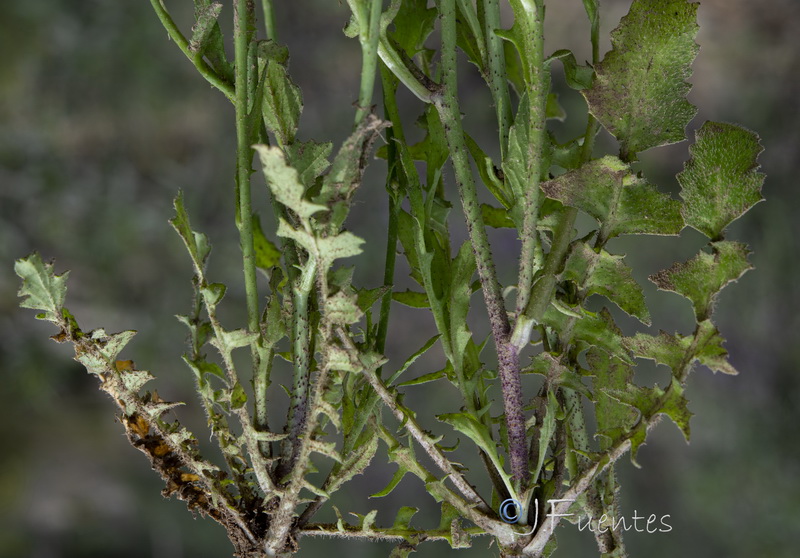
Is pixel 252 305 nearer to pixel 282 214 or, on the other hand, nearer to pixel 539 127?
pixel 282 214

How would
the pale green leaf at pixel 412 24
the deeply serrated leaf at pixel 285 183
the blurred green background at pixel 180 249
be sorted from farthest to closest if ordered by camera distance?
the blurred green background at pixel 180 249, the pale green leaf at pixel 412 24, the deeply serrated leaf at pixel 285 183

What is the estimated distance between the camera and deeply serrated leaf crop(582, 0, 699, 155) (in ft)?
1.09

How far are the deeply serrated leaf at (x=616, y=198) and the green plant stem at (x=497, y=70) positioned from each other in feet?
0.15

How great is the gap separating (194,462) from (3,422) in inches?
36.6

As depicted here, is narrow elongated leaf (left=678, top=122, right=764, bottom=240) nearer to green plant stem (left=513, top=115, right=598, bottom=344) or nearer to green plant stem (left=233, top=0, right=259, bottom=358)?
green plant stem (left=513, top=115, right=598, bottom=344)

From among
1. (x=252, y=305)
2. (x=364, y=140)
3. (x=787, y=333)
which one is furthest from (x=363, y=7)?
(x=787, y=333)

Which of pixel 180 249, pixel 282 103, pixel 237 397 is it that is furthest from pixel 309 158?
pixel 180 249

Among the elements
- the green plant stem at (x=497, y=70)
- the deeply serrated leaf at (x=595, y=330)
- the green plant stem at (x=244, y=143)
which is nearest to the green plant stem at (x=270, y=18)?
the green plant stem at (x=244, y=143)

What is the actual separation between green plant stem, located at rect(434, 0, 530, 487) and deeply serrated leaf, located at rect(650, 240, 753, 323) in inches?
3.4

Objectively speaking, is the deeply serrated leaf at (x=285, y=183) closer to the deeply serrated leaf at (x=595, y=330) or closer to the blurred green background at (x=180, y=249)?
the deeply serrated leaf at (x=595, y=330)

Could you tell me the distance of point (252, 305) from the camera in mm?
384

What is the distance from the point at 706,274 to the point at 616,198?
6 cm

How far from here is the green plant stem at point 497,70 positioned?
0.37m

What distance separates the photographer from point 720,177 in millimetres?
344
